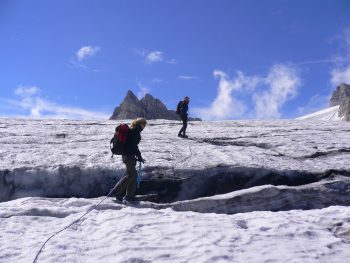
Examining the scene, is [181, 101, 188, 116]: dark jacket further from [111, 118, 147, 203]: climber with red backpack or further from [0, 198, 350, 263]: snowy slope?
[0, 198, 350, 263]: snowy slope

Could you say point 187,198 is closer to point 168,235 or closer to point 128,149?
point 128,149

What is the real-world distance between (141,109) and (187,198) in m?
78.3

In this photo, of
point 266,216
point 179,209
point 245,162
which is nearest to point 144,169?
point 179,209

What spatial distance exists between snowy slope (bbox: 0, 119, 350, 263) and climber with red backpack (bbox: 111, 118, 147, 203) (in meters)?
0.58

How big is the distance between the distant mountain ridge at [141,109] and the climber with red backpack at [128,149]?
7103 centimetres

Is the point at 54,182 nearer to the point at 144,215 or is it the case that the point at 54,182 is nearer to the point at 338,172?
the point at 144,215


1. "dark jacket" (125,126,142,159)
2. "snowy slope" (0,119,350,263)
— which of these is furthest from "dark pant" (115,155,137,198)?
"snowy slope" (0,119,350,263)

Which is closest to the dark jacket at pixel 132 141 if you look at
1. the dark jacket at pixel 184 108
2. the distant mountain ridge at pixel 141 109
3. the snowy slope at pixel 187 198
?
the snowy slope at pixel 187 198

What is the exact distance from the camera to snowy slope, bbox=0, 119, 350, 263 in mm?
8383

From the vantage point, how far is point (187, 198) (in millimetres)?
13297

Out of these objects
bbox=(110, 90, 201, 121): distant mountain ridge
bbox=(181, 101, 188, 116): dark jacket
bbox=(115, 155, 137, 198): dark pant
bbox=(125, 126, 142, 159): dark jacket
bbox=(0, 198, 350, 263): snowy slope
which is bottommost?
bbox=(0, 198, 350, 263): snowy slope

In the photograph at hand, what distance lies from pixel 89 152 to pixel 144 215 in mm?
6185

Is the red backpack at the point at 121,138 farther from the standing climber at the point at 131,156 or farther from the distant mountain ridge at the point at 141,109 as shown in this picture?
the distant mountain ridge at the point at 141,109

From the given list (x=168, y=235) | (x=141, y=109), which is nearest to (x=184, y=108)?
(x=168, y=235)
